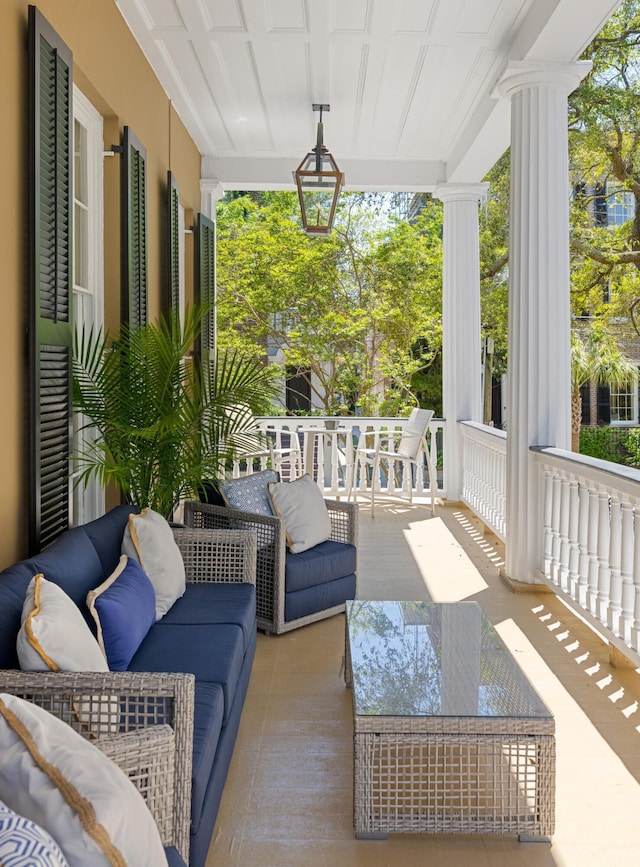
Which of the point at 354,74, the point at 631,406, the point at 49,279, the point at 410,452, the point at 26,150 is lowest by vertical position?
the point at 410,452

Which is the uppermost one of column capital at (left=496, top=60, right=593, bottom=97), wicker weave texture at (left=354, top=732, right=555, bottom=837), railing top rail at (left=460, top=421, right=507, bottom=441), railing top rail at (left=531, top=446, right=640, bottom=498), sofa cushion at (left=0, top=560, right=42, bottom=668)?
column capital at (left=496, top=60, right=593, bottom=97)

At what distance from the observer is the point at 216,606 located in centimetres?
332

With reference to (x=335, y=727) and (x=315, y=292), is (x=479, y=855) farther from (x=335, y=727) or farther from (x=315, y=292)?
(x=315, y=292)

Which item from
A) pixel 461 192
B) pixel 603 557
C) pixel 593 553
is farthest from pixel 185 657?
pixel 461 192

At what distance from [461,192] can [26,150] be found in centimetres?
590

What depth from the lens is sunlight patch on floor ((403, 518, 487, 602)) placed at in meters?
5.22

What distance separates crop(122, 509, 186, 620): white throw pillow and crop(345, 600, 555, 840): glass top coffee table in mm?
822

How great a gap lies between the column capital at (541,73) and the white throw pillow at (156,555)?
3404mm

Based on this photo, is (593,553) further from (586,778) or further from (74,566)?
(74,566)

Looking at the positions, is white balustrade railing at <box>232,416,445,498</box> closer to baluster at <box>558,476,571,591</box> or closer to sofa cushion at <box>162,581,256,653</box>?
baluster at <box>558,476,571,591</box>

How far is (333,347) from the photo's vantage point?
13164 mm

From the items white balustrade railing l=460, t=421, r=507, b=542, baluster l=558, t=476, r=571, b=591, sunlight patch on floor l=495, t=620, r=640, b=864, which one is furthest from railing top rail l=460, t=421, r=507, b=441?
sunlight patch on floor l=495, t=620, r=640, b=864

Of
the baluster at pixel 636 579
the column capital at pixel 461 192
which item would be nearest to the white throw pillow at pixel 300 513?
the baluster at pixel 636 579

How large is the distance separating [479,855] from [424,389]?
11920mm
